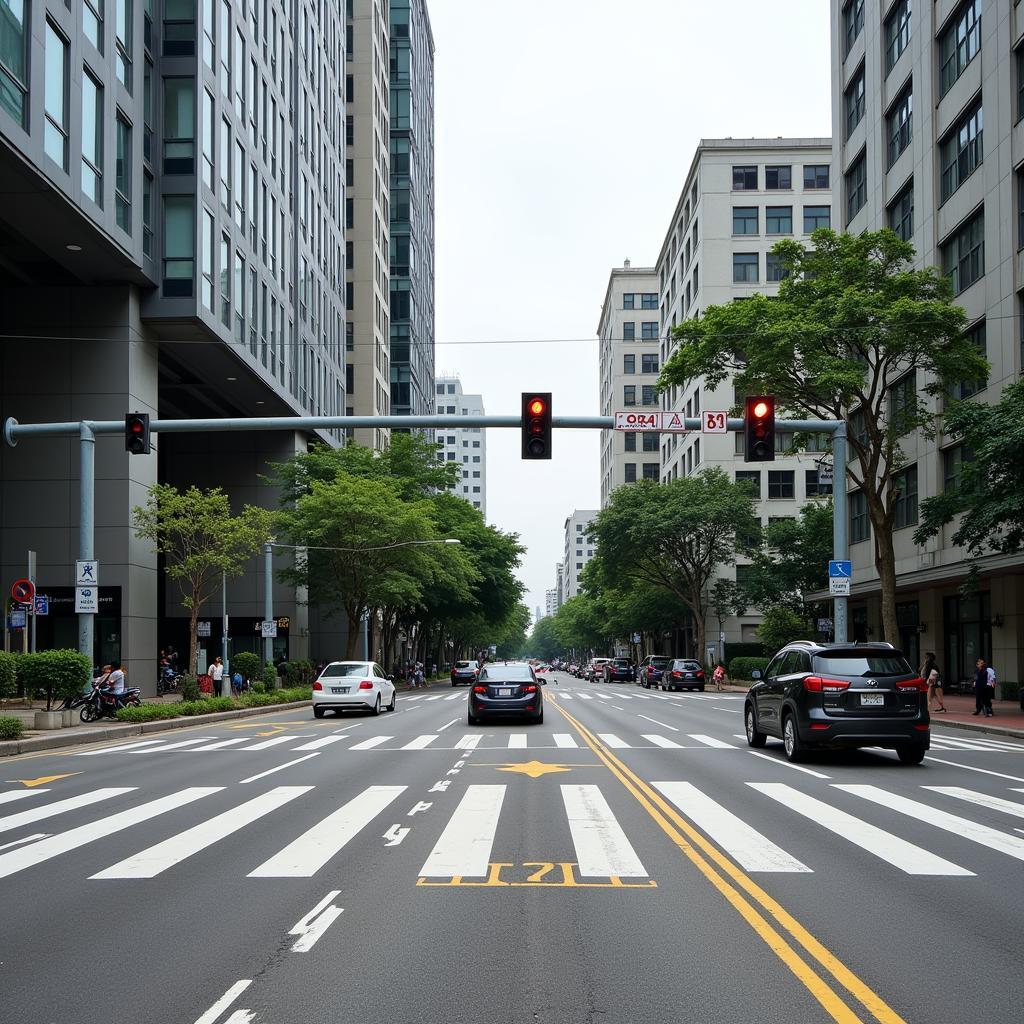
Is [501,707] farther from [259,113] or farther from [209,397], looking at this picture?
[259,113]

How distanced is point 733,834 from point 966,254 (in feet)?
110

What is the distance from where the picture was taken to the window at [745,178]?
273ft

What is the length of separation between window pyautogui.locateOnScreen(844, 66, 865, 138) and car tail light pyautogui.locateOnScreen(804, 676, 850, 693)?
1609 inches

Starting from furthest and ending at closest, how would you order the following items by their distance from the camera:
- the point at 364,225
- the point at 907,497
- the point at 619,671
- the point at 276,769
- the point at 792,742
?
the point at 364,225, the point at 619,671, the point at 907,497, the point at 792,742, the point at 276,769

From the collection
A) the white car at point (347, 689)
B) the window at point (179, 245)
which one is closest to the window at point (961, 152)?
the white car at point (347, 689)

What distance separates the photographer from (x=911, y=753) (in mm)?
16781

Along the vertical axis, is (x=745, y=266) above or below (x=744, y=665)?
above

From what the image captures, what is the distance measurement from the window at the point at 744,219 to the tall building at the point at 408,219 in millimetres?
30333

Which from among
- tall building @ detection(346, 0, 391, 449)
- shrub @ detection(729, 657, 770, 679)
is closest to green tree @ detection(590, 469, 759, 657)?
shrub @ detection(729, 657, 770, 679)

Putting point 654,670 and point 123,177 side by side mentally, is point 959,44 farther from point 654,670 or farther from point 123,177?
point 654,670

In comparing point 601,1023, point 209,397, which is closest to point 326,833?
point 601,1023

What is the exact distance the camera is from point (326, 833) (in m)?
10.5

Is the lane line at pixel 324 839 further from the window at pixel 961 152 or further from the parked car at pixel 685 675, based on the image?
the parked car at pixel 685 675

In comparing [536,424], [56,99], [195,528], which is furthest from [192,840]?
[195,528]
